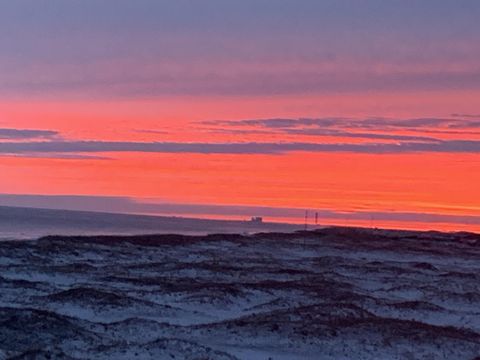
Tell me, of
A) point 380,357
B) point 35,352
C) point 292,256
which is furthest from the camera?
point 292,256

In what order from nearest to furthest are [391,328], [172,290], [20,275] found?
[391,328] → [172,290] → [20,275]

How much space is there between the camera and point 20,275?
114 feet

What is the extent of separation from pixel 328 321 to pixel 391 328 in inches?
58.4

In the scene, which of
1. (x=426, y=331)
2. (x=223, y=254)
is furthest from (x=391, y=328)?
(x=223, y=254)

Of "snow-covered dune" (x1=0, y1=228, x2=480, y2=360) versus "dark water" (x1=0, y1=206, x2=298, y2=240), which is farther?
"dark water" (x1=0, y1=206, x2=298, y2=240)

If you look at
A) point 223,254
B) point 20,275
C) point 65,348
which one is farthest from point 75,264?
point 65,348

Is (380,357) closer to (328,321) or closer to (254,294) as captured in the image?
(328,321)

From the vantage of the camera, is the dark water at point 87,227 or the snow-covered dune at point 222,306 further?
the dark water at point 87,227

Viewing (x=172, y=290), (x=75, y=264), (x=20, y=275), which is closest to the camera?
(x=172, y=290)

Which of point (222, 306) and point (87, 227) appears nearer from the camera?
point (222, 306)

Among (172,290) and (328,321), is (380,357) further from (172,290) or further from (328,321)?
(172,290)

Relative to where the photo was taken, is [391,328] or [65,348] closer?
[65,348]

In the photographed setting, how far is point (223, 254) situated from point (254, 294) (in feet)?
61.3

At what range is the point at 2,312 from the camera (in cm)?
2400
